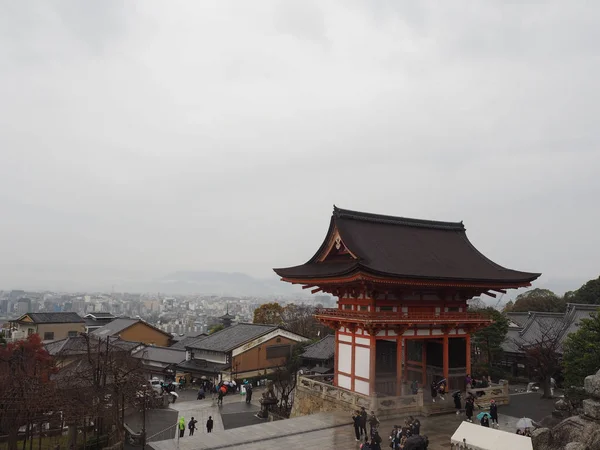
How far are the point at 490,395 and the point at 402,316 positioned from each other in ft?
26.8

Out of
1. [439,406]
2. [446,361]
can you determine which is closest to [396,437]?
[439,406]

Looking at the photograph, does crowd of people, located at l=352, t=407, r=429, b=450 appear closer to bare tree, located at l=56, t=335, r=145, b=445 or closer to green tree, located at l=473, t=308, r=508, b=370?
bare tree, located at l=56, t=335, r=145, b=445

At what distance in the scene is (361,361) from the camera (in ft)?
91.4

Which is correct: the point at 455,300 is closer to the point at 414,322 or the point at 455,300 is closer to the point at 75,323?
the point at 414,322

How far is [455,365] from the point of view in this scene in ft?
98.0

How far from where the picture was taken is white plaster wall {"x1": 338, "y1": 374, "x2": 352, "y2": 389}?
93.9ft

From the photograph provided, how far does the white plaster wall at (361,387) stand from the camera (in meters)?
27.2

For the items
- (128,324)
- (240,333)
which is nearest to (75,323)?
(128,324)

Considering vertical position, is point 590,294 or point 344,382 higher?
point 590,294

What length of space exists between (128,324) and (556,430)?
7108 centimetres

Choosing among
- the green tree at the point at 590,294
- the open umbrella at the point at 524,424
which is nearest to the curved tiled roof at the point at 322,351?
the open umbrella at the point at 524,424

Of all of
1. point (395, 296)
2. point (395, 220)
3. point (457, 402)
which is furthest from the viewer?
point (395, 220)

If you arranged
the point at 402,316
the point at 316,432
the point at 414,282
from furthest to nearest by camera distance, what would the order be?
the point at 402,316 → the point at 414,282 → the point at 316,432

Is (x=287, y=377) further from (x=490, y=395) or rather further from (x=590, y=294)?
(x=590, y=294)
